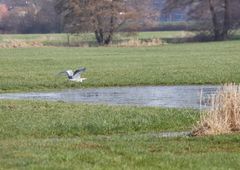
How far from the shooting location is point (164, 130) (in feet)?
59.9

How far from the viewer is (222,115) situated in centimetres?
1611

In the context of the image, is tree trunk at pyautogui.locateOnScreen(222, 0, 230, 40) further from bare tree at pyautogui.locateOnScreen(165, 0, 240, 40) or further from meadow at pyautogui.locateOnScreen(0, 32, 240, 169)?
meadow at pyautogui.locateOnScreen(0, 32, 240, 169)

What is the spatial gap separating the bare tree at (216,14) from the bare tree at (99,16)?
9283 millimetres

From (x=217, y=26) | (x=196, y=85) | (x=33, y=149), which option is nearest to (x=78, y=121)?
(x=33, y=149)

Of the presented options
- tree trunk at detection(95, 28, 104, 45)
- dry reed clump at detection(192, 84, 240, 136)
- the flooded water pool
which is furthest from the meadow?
tree trunk at detection(95, 28, 104, 45)

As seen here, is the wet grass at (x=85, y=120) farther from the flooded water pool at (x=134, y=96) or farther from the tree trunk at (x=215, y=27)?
the tree trunk at (x=215, y=27)

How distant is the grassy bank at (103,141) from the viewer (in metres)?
12.4

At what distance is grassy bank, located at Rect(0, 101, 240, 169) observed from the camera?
40.8 feet

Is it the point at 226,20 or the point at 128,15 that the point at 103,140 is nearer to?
the point at 128,15

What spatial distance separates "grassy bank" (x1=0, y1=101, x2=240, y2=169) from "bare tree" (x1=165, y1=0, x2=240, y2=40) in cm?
7786

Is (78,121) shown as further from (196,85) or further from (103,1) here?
(103,1)

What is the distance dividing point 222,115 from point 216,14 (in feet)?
282

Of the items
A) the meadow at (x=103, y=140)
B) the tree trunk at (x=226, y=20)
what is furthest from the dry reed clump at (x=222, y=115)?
the tree trunk at (x=226, y=20)

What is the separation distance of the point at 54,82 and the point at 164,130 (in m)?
16.2
